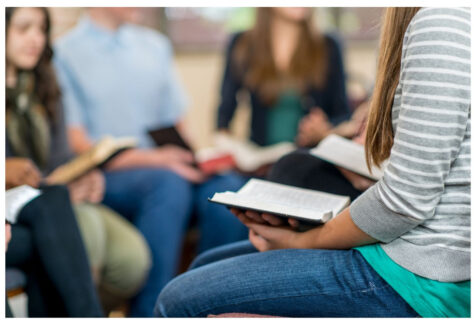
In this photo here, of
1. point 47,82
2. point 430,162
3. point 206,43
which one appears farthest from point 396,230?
point 206,43

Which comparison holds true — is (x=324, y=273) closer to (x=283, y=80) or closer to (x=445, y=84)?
(x=445, y=84)

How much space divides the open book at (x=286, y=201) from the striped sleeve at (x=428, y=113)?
15 centimetres

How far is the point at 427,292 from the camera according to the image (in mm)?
987

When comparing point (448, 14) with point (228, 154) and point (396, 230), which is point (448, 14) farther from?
point (228, 154)

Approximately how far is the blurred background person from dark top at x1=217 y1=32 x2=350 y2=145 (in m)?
0.83

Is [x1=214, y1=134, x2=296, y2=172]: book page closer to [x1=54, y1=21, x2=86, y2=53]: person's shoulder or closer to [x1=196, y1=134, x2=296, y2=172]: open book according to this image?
[x1=196, y1=134, x2=296, y2=172]: open book

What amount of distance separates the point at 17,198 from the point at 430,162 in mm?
971

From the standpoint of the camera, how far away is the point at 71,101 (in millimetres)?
2312

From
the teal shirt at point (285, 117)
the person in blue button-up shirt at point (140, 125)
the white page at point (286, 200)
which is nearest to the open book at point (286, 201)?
the white page at point (286, 200)

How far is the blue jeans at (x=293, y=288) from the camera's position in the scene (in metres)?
1.03

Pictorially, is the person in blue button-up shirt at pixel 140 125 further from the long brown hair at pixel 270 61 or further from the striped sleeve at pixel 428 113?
the striped sleeve at pixel 428 113

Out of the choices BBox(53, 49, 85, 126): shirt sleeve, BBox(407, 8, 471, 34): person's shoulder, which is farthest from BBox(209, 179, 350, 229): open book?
BBox(53, 49, 85, 126): shirt sleeve

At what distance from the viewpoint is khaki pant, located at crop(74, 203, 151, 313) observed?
1.88 metres

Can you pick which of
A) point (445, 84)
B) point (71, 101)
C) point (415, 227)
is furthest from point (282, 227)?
point (71, 101)
